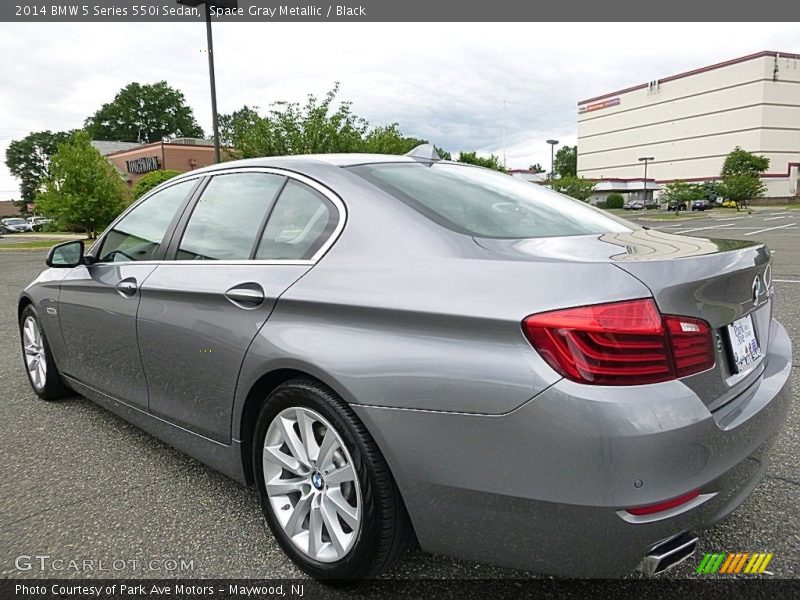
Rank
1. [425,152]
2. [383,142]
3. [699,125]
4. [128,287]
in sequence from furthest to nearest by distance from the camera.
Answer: [699,125], [383,142], [425,152], [128,287]

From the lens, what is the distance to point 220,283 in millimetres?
2377

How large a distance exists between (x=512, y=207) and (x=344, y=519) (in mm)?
1328

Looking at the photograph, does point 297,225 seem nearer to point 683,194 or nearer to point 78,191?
point 78,191

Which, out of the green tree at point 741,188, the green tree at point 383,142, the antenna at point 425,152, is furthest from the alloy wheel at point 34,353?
the green tree at point 741,188

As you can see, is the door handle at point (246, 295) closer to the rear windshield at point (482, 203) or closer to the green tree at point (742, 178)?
the rear windshield at point (482, 203)

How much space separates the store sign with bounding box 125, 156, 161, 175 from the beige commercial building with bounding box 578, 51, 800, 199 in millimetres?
66032

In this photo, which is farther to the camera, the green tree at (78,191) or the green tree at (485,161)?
the green tree at (485,161)

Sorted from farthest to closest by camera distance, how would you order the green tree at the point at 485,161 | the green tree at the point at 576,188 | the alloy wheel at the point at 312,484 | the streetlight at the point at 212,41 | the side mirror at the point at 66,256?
the green tree at the point at 576,188 → the green tree at the point at 485,161 → the streetlight at the point at 212,41 → the side mirror at the point at 66,256 → the alloy wheel at the point at 312,484

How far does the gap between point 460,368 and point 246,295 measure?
0.97 m

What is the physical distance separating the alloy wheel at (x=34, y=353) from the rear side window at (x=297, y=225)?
8.29ft

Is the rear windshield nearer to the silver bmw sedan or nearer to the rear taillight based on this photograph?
the silver bmw sedan

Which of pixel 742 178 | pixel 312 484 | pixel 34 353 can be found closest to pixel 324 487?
pixel 312 484

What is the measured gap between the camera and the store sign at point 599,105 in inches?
3858

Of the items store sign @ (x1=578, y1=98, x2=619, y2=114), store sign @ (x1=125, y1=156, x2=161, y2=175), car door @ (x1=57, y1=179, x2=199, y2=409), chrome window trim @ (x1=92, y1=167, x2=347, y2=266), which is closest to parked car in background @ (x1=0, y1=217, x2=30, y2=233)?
store sign @ (x1=125, y1=156, x2=161, y2=175)
